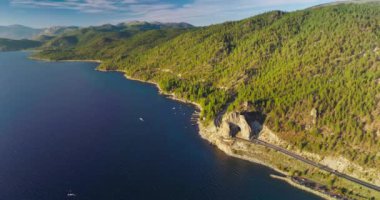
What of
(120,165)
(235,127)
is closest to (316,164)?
(235,127)

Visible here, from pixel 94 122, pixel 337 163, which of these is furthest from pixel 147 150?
pixel 337 163

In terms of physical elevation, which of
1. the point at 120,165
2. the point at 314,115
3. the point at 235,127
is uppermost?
the point at 314,115

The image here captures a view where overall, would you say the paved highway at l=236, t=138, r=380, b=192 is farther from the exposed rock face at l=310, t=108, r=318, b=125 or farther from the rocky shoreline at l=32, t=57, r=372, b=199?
the exposed rock face at l=310, t=108, r=318, b=125

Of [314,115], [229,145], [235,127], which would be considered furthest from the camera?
[235,127]

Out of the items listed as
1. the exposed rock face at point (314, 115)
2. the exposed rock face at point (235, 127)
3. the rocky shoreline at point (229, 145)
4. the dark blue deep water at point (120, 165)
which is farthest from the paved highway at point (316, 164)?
the exposed rock face at point (314, 115)

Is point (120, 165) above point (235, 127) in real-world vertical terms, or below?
below

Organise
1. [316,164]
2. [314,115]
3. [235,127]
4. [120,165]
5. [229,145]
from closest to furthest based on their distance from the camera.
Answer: [316,164]
[120,165]
[229,145]
[314,115]
[235,127]

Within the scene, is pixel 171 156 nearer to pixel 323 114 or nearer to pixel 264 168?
pixel 264 168

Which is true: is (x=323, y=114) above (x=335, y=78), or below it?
below

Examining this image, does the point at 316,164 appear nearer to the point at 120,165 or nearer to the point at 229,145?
the point at 229,145
